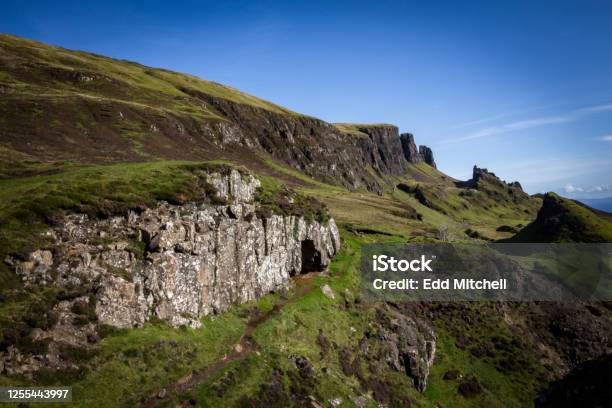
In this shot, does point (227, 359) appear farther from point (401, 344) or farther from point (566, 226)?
point (566, 226)

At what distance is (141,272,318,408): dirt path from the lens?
28.4m

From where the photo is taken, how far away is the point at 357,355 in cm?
5047

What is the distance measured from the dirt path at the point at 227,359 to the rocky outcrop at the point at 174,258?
2780 mm

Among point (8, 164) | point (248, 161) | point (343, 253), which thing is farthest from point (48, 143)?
point (248, 161)

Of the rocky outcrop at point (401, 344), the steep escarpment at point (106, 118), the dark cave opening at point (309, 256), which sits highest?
the steep escarpment at point (106, 118)

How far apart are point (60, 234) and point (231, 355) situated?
18.4 m

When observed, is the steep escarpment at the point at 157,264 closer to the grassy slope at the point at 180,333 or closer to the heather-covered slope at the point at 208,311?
the heather-covered slope at the point at 208,311

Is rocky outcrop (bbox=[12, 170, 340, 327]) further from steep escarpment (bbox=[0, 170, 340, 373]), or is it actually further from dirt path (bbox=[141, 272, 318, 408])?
dirt path (bbox=[141, 272, 318, 408])

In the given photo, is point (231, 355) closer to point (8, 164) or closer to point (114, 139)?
point (8, 164)

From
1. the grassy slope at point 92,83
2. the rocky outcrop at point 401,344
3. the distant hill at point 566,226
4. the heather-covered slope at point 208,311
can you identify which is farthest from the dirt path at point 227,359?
the distant hill at point 566,226

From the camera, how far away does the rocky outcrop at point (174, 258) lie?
31656 millimetres

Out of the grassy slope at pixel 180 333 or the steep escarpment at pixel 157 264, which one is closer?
the grassy slope at pixel 180 333

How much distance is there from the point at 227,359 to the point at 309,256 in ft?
90.8

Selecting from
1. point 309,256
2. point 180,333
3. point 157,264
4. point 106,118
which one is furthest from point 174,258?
point 106,118
